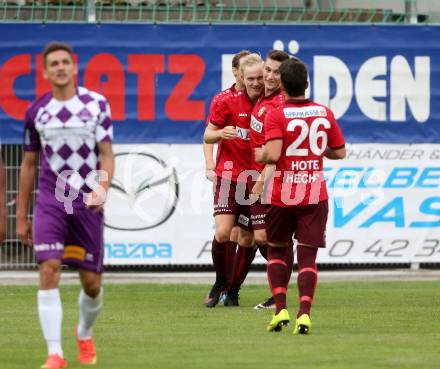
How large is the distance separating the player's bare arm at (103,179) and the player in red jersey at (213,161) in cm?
441

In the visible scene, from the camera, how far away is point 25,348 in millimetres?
9398

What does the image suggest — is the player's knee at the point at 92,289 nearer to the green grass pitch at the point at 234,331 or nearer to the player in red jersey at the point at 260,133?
the green grass pitch at the point at 234,331

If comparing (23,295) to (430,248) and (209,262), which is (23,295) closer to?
(209,262)

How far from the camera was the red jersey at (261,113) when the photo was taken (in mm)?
11633

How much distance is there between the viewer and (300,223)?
33.9 feet

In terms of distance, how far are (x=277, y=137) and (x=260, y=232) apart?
2.56 meters

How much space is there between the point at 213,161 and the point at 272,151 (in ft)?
9.83

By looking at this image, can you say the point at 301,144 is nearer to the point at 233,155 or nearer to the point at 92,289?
the point at 92,289

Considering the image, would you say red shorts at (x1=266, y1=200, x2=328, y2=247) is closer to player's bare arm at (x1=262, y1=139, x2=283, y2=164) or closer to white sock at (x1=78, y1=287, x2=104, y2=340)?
player's bare arm at (x1=262, y1=139, x2=283, y2=164)

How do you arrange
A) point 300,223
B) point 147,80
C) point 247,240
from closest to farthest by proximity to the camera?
1. point 300,223
2. point 247,240
3. point 147,80

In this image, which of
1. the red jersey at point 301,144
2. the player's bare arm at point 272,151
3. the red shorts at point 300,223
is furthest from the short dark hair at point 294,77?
the red shorts at point 300,223

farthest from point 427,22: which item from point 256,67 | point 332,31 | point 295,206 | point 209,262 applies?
point 295,206

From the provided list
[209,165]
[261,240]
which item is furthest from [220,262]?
[209,165]

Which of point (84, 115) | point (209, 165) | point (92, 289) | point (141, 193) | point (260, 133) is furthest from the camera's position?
→ point (141, 193)
